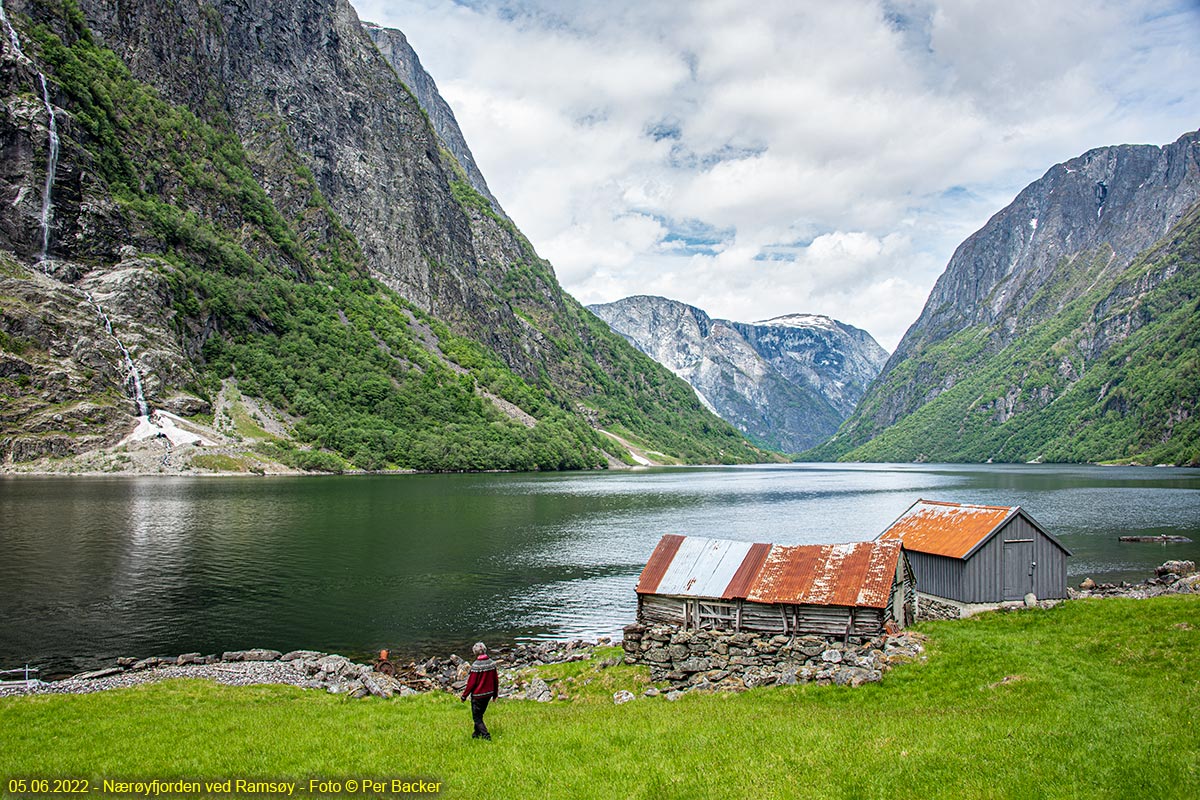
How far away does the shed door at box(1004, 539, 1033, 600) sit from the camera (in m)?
38.2

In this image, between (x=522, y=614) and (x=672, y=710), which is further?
(x=522, y=614)

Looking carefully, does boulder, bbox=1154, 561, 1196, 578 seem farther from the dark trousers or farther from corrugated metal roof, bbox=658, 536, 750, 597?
the dark trousers

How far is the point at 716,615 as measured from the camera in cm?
3253

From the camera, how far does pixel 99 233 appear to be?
16925 centimetres

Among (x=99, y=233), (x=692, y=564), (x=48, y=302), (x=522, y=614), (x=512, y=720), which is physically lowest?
(x=522, y=614)

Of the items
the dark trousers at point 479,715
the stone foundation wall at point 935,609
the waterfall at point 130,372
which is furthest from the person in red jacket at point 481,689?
the waterfall at point 130,372

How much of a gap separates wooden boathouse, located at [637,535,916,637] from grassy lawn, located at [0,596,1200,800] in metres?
3.87

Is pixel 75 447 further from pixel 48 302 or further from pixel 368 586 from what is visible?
pixel 368 586

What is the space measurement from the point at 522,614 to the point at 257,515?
53.9 m

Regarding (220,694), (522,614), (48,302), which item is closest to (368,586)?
(522,614)

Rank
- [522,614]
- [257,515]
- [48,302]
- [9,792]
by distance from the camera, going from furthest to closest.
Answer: [48,302], [257,515], [522,614], [9,792]

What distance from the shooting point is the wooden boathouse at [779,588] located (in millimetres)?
30094

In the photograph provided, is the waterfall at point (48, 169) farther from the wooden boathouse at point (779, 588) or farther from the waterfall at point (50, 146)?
the wooden boathouse at point (779, 588)

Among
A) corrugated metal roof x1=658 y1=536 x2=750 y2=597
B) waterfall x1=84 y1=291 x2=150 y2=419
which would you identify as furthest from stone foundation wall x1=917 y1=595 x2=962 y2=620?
waterfall x1=84 y1=291 x2=150 y2=419
